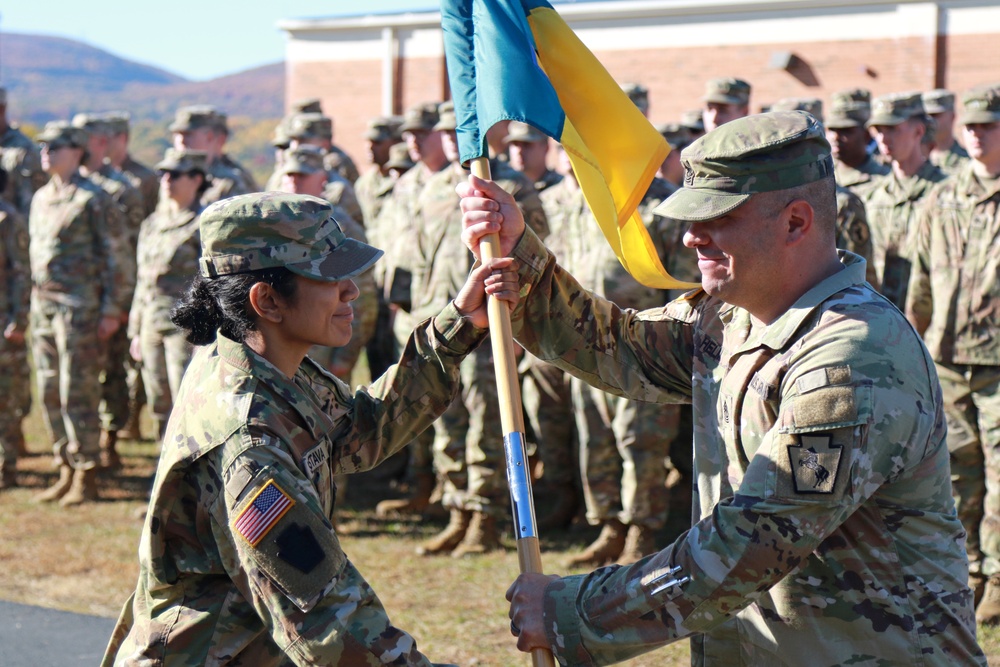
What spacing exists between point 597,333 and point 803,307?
867 millimetres

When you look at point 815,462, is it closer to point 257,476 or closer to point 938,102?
point 257,476

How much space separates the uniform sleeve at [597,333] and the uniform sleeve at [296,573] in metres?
1.06

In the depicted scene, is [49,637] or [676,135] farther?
[676,135]

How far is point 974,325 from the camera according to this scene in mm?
6035

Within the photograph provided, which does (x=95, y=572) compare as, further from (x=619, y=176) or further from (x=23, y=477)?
(x=619, y=176)

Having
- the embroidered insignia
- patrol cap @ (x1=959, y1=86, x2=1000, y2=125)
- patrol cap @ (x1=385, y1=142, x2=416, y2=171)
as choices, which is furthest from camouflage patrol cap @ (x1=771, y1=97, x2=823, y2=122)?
the embroidered insignia

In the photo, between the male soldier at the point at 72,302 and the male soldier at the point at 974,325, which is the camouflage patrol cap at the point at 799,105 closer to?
the male soldier at the point at 974,325

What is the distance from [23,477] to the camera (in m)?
9.63

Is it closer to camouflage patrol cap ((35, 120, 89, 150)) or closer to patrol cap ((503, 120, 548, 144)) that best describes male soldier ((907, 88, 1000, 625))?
patrol cap ((503, 120, 548, 144))

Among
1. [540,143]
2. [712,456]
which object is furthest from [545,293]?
[540,143]

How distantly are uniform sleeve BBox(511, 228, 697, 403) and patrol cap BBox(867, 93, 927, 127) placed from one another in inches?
186

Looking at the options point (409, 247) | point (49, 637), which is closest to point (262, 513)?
point (49, 637)

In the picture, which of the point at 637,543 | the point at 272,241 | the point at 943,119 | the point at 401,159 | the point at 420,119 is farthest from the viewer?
the point at 943,119

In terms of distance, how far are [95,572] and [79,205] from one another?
307 cm
